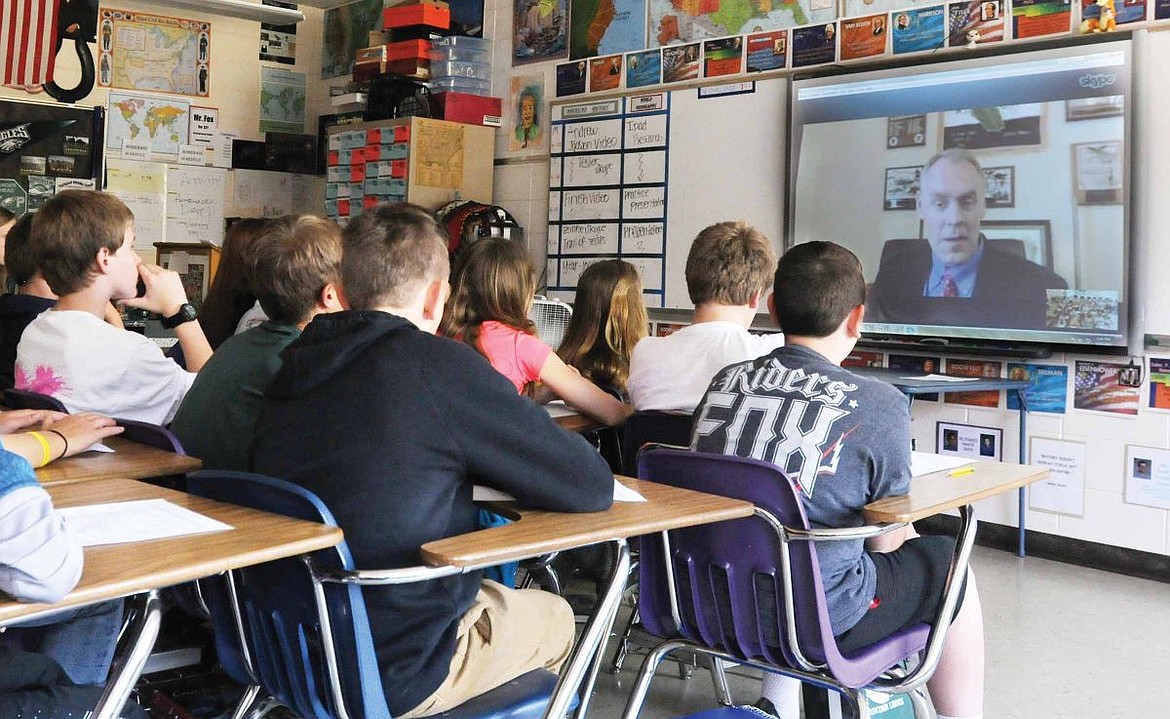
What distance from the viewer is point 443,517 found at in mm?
1661

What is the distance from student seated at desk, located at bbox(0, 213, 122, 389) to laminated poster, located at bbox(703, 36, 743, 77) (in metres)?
3.32

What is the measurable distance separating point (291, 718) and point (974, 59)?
360 centimetres

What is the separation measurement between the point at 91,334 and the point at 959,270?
10.9 feet

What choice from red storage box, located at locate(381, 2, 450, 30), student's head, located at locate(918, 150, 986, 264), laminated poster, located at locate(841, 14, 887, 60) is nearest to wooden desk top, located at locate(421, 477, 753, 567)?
student's head, located at locate(918, 150, 986, 264)

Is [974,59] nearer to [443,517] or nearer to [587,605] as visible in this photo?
[587,605]

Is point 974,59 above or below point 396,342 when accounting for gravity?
above

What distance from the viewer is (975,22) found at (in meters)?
4.62

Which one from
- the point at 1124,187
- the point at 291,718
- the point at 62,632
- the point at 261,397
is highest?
the point at 1124,187

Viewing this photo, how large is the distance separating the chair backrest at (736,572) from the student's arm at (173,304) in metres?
1.56

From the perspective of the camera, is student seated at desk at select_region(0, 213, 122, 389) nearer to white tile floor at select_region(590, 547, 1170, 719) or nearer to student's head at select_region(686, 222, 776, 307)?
student's head at select_region(686, 222, 776, 307)

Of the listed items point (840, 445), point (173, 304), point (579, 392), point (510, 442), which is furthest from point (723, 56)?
point (510, 442)

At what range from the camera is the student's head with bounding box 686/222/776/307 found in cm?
281

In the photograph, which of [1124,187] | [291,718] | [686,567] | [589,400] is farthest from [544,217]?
[686,567]

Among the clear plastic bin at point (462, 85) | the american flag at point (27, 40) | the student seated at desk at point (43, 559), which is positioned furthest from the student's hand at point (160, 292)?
the american flag at point (27, 40)
